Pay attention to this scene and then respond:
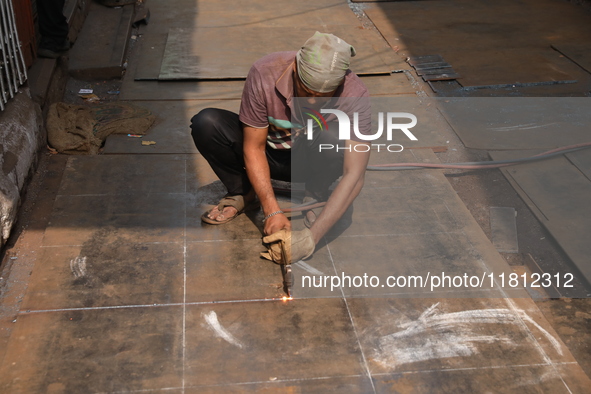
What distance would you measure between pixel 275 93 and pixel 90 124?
208 cm

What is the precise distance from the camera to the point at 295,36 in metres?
6.87

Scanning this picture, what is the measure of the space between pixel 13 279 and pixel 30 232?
0.45 meters

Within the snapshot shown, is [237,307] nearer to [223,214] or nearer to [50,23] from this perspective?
[223,214]

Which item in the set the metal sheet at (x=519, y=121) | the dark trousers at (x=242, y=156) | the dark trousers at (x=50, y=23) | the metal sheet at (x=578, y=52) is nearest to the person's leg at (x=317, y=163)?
the dark trousers at (x=242, y=156)

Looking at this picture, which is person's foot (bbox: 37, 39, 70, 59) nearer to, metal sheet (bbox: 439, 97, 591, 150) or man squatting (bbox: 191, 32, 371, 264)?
man squatting (bbox: 191, 32, 371, 264)

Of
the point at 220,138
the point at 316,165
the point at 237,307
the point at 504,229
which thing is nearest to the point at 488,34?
the point at 504,229

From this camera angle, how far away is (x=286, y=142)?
3.40 meters

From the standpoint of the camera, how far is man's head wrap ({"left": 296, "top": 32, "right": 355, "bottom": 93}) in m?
2.83

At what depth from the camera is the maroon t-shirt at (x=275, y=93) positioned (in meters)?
3.09

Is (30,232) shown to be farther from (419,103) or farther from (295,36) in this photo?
(295,36)

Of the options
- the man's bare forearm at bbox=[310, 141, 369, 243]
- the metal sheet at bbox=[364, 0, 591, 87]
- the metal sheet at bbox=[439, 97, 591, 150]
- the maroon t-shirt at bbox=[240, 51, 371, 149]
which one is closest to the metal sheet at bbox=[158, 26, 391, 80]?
the metal sheet at bbox=[364, 0, 591, 87]

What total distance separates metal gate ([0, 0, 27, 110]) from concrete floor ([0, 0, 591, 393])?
595 mm

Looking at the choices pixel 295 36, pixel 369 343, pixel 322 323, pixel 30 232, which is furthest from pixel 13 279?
pixel 295 36

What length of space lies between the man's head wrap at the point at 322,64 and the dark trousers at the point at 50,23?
3202 millimetres
